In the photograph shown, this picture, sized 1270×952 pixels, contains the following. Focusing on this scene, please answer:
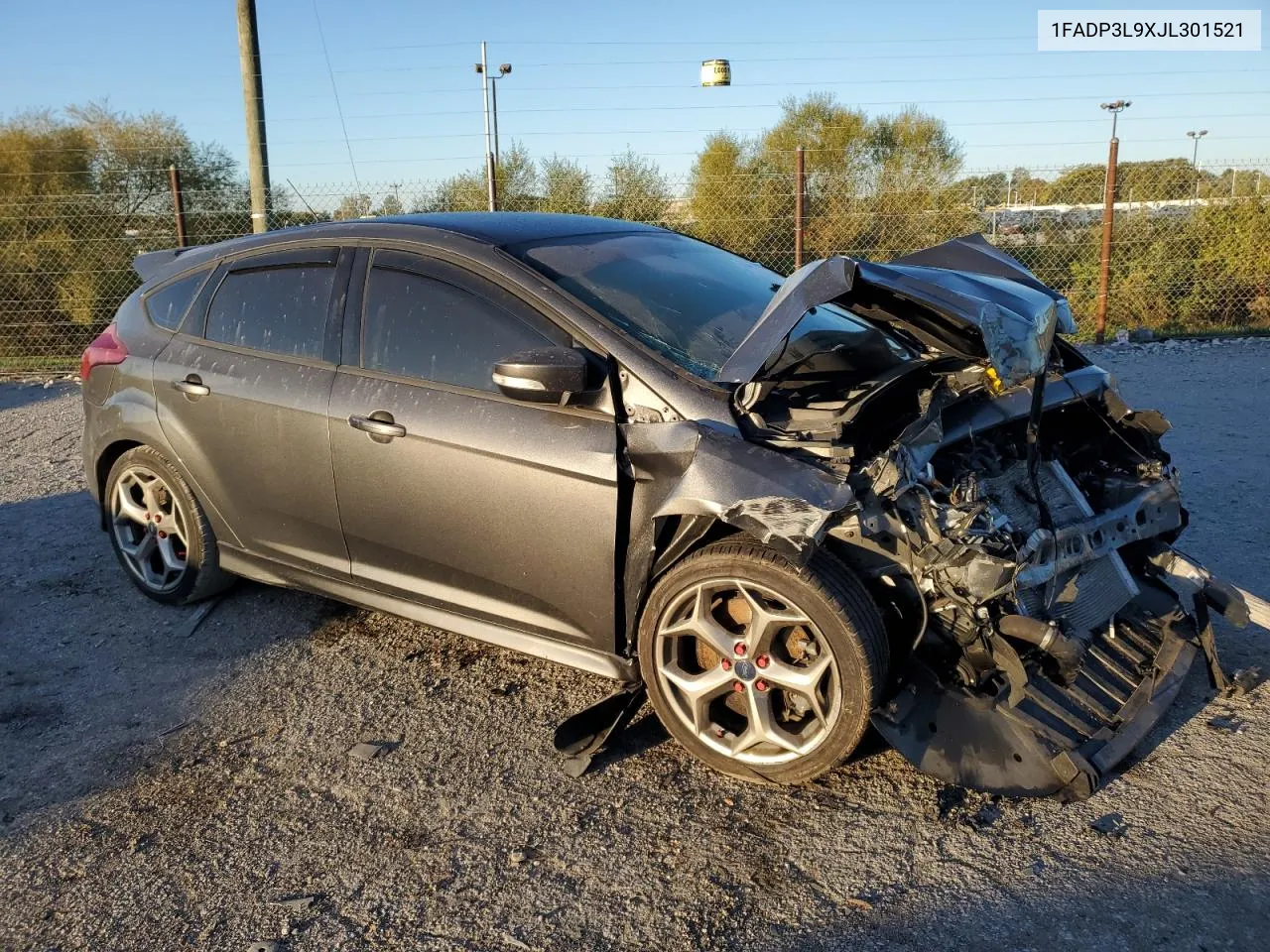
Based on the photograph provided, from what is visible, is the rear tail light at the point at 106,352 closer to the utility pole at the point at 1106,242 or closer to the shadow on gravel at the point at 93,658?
the shadow on gravel at the point at 93,658

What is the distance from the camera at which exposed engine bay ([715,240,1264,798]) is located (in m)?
2.86

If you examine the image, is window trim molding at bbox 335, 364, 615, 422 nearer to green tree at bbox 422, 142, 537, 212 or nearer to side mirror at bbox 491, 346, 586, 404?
side mirror at bbox 491, 346, 586, 404

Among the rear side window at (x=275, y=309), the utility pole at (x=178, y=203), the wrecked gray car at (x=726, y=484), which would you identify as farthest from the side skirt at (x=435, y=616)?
the utility pole at (x=178, y=203)

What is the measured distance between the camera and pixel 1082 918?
243cm

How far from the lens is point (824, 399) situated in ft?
10.3

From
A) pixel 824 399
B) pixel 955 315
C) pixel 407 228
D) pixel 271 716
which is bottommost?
pixel 271 716

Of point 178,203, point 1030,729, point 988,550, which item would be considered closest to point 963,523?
point 988,550

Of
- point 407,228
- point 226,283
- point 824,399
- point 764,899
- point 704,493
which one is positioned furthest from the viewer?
point 226,283

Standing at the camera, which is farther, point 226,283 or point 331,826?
point 226,283

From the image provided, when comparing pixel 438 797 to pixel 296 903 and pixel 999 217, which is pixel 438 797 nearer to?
pixel 296 903

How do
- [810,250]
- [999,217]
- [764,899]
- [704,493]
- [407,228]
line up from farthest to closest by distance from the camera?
[999,217]
[810,250]
[407,228]
[704,493]
[764,899]

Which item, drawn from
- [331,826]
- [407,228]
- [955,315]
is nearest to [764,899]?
[331,826]

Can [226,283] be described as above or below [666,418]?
above

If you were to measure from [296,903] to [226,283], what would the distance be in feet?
9.02
